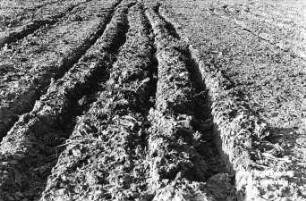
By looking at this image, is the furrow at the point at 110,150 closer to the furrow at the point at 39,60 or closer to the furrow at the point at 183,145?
the furrow at the point at 183,145

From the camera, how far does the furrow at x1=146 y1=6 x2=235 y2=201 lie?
16.7 ft

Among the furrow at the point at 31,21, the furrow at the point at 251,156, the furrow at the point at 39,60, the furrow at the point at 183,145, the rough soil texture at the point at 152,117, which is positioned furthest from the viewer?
the furrow at the point at 31,21

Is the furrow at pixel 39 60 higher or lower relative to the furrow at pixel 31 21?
higher

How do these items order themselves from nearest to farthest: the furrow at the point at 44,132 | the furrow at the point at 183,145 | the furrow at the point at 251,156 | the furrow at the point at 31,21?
the furrow at the point at 183,145 → the furrow at the point at 251,156 → the furrow at the point at 44,132 → the furrow at the point at 31,21

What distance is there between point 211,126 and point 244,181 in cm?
204

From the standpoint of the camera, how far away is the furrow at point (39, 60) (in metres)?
8.05

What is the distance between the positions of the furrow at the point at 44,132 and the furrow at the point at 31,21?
15.0 ft

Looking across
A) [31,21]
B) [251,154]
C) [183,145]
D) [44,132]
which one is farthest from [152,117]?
[31,21]

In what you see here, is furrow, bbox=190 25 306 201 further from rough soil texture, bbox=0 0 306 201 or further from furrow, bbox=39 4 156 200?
furrow, bbox=39 4 156 200

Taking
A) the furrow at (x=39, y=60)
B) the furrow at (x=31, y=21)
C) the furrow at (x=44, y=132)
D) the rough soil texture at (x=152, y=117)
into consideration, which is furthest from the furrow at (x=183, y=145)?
the furrow at (x=31, y=21)

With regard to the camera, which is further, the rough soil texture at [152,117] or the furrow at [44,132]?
the furrow at [44,132]

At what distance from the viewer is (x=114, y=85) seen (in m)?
9.06

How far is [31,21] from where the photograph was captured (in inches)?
683

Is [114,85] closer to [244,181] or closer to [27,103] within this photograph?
[27,103]
